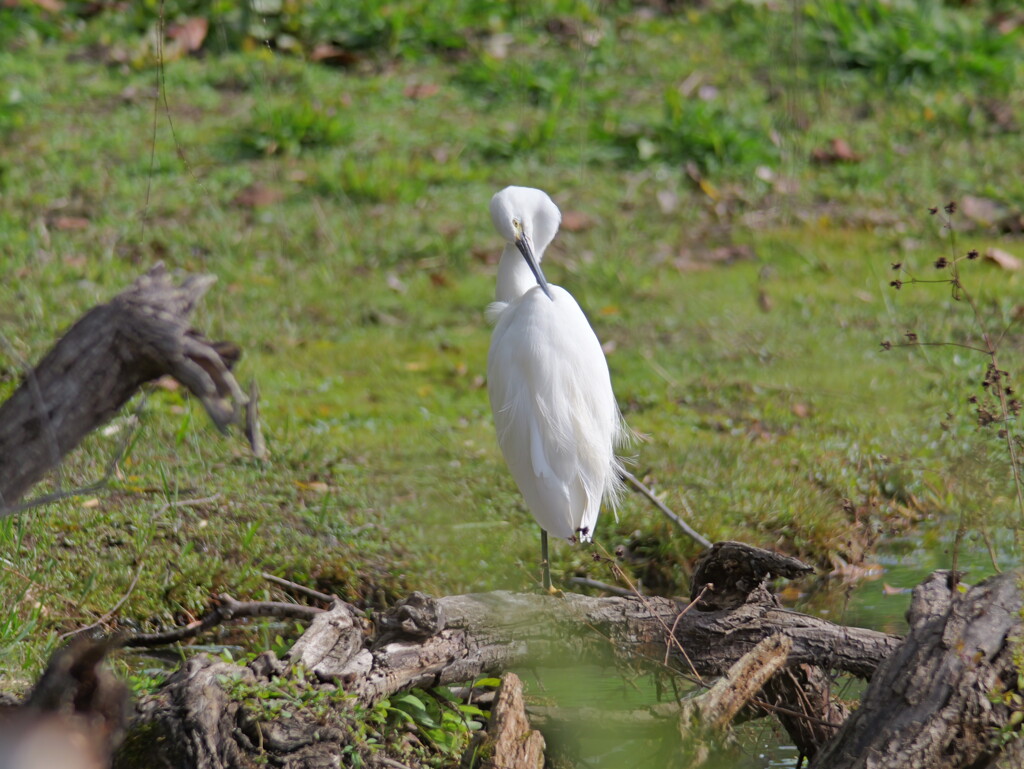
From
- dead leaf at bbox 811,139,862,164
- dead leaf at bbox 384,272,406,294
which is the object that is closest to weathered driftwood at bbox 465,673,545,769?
dead leaf at bbox 384,272,406,294

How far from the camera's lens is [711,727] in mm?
2484

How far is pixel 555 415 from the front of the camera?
11.4ft

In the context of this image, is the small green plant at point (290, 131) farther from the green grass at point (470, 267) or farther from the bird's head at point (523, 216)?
the bird's head at point (523, 216)

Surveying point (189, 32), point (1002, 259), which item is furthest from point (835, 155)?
point (189, 32)

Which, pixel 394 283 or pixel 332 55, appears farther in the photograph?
pixel 332 55

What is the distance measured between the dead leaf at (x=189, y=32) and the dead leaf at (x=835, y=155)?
4204 mm

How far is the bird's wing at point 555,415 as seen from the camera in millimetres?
3457

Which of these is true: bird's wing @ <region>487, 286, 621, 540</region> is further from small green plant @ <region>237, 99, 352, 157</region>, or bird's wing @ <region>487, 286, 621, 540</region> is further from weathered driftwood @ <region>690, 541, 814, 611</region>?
small green plant @ <region>237, 99, 352, 157</region>

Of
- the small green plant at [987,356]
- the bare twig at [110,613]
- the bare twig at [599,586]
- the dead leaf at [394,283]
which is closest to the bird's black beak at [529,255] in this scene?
the bare twig at [599,586]

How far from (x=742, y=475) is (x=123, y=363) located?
8.56 feet

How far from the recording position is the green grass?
397 centimetres

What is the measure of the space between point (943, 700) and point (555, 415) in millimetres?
→ 1436

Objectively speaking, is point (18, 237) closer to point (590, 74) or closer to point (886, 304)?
point (590, 74)

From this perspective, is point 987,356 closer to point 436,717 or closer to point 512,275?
point 512,275
